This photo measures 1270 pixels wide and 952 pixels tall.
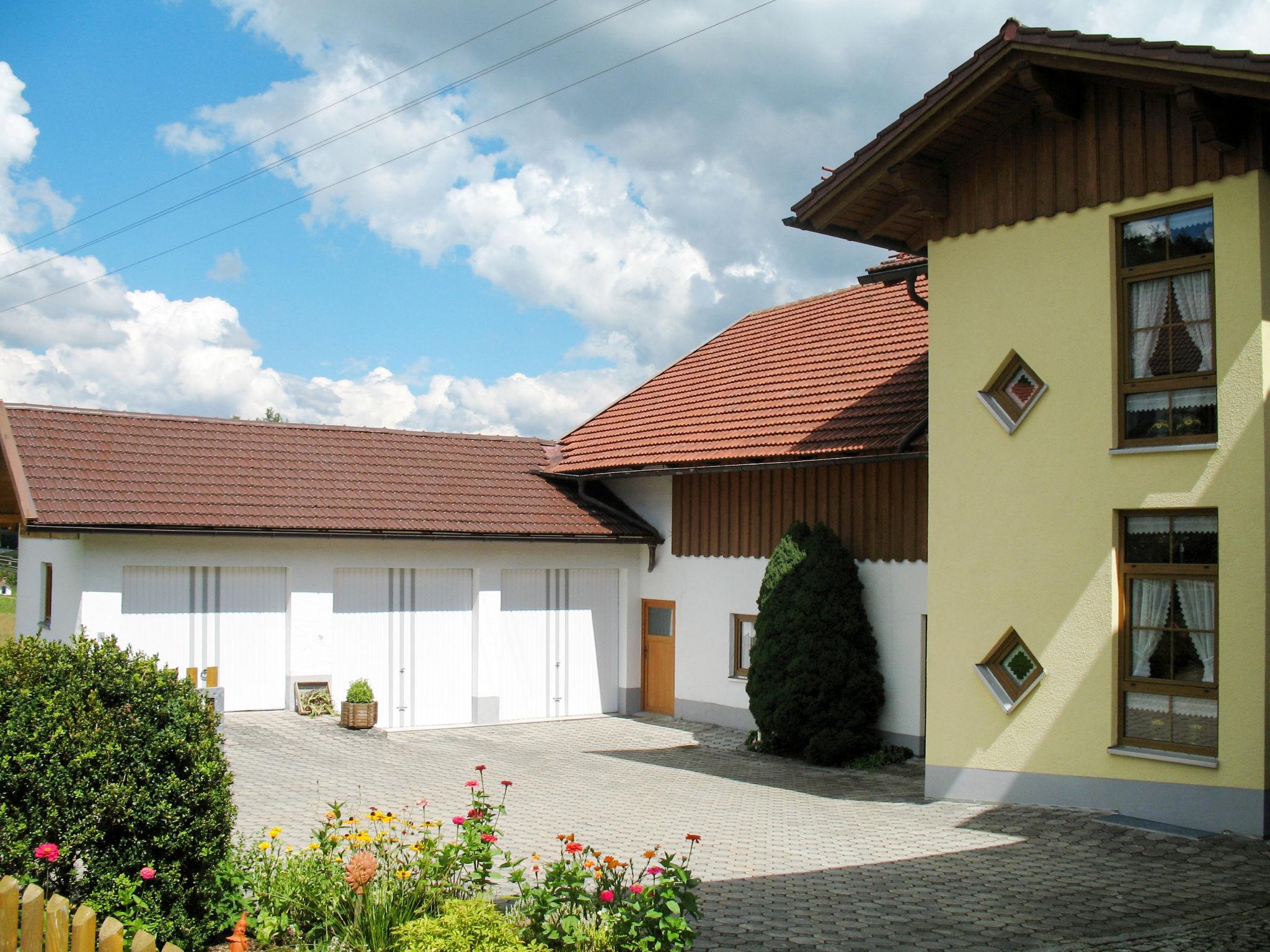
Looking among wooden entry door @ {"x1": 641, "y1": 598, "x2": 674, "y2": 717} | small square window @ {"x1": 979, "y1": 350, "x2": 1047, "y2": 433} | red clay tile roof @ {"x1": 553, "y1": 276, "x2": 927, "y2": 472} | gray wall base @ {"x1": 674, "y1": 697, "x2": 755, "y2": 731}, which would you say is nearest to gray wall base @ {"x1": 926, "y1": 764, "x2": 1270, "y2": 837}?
small square window @ {"x1": 979, "y1": 350, "x2": 1047, "y2": 433}

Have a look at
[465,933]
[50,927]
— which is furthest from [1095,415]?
[50,927]

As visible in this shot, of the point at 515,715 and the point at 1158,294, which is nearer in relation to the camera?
the point at 1158,294

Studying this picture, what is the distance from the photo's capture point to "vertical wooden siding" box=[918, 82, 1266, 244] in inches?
391

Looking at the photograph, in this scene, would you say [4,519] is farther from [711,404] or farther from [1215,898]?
[1215,898]

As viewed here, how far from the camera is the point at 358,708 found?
1642cm

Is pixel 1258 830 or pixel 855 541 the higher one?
pixel 855 541

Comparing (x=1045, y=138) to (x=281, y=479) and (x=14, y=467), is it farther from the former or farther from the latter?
(x=14, y=467)

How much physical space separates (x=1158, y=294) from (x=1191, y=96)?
6.01ft

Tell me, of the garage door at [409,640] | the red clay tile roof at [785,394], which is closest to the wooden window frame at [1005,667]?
the red clay tile roof at [785,394]

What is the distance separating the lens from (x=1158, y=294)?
10336 mm

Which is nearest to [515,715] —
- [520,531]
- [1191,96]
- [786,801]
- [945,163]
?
[520,531]

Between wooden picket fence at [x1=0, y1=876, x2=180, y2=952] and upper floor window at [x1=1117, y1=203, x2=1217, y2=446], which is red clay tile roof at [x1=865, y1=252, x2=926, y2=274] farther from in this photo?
wooden picket fence at [x1=0, y1=876, x2=180, y2=952]

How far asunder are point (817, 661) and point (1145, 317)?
6.41m

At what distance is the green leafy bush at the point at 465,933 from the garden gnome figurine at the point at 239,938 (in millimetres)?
833
